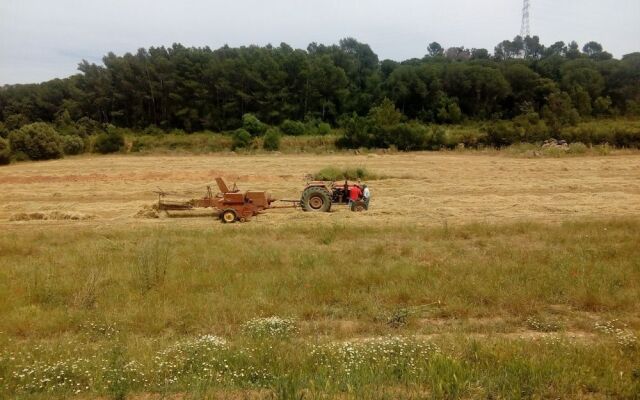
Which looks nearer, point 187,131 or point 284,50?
point 187,131

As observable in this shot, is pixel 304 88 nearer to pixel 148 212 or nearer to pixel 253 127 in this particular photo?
pixel 253 127

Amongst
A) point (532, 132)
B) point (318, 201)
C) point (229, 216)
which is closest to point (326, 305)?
point (229, 216)

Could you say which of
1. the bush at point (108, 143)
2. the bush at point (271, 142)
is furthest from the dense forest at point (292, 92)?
the bush at point (271, 142)

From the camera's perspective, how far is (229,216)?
49.0ft

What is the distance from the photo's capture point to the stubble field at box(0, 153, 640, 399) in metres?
4.62

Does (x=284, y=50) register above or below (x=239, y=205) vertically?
above

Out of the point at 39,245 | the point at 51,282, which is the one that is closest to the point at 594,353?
the point at 51,282

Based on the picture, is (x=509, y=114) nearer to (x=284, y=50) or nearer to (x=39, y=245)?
(x=284, y=50)

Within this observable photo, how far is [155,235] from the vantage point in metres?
12.4

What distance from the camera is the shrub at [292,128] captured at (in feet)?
171

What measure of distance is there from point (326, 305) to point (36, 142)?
35.2 metres

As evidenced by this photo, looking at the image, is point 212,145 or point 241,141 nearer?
point 241,141

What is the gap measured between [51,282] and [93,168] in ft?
78.9

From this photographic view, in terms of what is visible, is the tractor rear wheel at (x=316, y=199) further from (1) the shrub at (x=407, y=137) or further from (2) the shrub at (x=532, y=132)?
(2) the shrub at (x=532, y=132)
